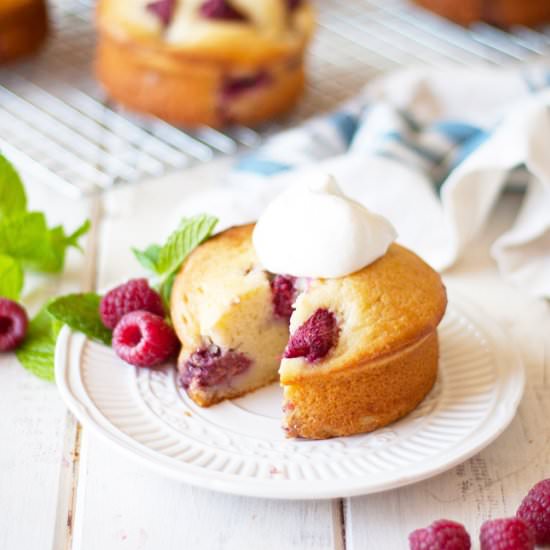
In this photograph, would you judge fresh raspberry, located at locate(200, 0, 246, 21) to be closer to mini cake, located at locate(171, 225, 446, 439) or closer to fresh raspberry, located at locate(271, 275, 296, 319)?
mini cake, located at locate(171, 225, 446, 439)

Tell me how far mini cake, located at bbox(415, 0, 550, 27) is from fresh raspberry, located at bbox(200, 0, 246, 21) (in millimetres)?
1142

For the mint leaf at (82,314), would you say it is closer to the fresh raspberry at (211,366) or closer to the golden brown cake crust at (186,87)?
the fresh raspberry at (211,366)

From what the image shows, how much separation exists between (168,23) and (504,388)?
1683 mm

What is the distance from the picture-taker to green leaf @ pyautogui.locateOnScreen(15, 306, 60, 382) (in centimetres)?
213

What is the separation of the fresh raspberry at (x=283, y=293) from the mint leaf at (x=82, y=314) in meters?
0.36

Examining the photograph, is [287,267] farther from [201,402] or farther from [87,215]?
[87,215]

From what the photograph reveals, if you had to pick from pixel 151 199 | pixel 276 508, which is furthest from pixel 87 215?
pixel 276 508

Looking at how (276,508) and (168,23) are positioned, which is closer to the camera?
(276,508)

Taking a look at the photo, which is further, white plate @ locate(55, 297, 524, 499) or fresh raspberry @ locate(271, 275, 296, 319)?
fresh raspberry @ locate(271, 275, 296, 319)

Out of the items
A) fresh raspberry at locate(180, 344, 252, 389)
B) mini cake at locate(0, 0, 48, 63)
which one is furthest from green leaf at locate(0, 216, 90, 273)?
mini cake at locate(0, 0, 48, 63)

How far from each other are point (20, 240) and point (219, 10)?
3.48 ft

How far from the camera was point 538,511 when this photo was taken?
171 centimetres

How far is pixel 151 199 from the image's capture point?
2.90m

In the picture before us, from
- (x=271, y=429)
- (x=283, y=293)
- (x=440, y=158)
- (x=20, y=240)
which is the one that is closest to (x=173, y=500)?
(x=271, y=429)
